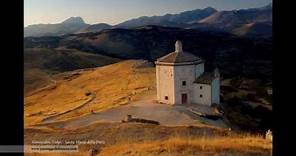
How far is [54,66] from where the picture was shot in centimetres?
9000

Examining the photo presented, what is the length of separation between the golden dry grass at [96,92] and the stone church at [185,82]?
298cm

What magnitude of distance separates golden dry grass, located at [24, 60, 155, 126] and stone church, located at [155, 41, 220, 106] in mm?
2977

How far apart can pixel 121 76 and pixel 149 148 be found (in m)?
39.3

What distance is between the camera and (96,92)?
47.2m

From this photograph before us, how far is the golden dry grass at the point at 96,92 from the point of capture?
37.4m

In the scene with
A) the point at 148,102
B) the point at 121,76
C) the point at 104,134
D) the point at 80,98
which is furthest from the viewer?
the point at 121,76

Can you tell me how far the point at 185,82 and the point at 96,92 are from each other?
15.9m

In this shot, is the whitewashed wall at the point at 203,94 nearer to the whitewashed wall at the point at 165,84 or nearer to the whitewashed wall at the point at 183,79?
the whitewashed wall at the point at 183,79

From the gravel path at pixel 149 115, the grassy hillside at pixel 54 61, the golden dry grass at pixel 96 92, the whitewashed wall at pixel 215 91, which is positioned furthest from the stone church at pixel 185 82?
the grassy hillside at pixel 54 61

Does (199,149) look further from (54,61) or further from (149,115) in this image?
(54,61)

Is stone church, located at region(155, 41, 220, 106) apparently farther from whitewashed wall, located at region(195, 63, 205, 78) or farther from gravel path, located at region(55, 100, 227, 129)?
gravel path, located at region(55, 100, 227, 129)
